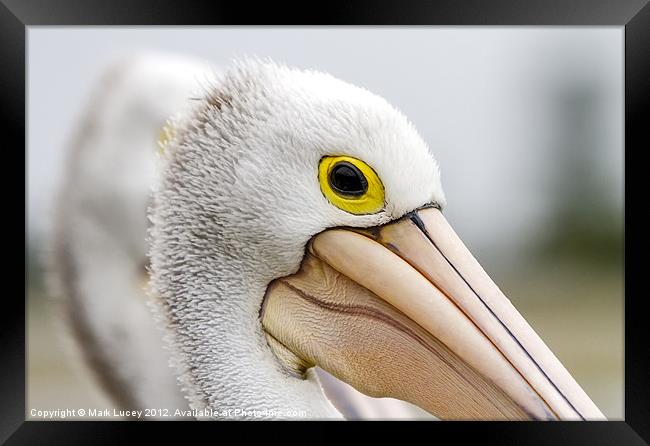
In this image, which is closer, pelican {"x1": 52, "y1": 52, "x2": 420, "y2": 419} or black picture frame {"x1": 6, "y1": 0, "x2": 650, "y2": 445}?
black picture frame {"x1": 6, "y1": 0, "x2": 650, "y2": 445}

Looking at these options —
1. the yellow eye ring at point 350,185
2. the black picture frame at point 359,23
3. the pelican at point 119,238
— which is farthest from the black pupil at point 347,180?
the pelican at point 119,238

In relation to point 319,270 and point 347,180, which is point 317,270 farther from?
point 347,180

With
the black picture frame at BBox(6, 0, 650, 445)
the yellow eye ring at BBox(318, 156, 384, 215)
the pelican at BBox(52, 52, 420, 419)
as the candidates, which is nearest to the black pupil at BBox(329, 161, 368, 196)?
the yellow eye ring at BBox(318, 156, 384, 215)

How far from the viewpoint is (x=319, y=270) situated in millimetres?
1491

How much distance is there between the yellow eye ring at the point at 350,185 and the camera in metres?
1.36

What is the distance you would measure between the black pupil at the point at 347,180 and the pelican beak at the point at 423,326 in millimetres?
95

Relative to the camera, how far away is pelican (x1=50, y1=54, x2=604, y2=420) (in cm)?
138

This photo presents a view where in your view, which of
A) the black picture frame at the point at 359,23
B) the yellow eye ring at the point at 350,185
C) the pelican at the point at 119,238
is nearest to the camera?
the yellow eye ring at the point at 350,185

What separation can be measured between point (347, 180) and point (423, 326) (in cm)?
33

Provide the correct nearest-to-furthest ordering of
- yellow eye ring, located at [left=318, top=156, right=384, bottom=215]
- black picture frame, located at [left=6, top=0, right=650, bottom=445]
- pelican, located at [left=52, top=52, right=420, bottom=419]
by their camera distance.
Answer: yellow eye ring, located at [left=318, top=156, right=384, bottom=215]
black picture frame, located at [left=6, top=0, right=650, bottom=445]
pelican, located at [left=52, top=52, right=420, bottom=419]

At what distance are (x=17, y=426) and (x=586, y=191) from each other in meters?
2.10

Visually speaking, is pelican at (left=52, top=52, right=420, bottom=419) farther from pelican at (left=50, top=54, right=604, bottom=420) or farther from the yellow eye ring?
the yellow eye ring

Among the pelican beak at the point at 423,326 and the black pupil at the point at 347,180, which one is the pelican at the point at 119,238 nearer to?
the pelican beak at the point at 423,326

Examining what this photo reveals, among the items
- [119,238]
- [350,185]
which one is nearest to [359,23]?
[350,185]
